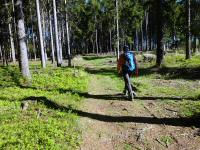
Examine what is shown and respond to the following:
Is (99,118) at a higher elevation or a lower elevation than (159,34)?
lower

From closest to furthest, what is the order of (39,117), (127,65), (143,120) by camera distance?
(143,120) → (39,117) → (127,65)

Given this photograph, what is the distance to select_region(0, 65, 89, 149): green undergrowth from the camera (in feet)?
27.7

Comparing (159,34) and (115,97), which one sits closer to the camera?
(115,97)

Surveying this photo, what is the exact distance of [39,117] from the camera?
10.8 meters

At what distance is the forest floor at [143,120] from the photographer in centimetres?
862

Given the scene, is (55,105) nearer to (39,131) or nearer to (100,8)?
(39,131)

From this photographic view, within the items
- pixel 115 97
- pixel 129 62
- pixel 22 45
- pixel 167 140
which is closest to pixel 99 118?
pixel 167 140

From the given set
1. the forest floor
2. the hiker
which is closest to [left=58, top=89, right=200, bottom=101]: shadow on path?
the forest floor

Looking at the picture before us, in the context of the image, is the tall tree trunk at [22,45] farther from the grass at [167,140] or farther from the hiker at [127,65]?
the grass at [167,140]

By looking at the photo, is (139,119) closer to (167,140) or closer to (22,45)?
(167,140)

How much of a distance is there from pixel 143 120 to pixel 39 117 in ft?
11.4

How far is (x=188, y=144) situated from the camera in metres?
8.42

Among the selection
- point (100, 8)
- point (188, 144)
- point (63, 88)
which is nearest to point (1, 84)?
point (63, 88)

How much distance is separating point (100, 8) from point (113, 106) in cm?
6930
